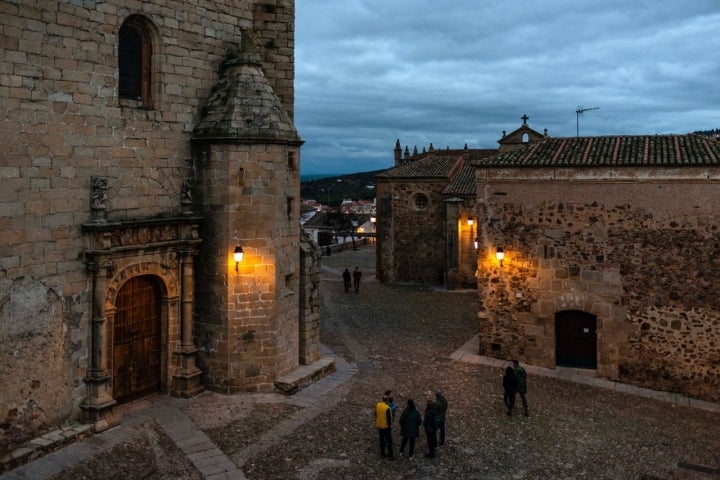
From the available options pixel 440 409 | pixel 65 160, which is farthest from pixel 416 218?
pixel 65 160

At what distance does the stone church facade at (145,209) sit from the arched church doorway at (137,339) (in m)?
0.03

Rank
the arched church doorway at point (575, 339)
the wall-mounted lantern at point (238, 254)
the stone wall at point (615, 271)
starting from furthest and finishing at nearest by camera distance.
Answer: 1. the arched church doorway at point (575, 339)
2. the stone wall at point (615, 271)
3. the wall-mounted lantern at point (238, 254)

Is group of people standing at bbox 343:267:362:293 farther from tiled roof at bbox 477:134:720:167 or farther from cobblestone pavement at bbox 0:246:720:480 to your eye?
tiled roof at bbox 477:134:720:167

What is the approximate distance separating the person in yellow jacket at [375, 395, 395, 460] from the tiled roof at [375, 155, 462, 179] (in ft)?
66.2

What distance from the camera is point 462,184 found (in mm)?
28688

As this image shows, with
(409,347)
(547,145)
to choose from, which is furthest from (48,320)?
(547,145)

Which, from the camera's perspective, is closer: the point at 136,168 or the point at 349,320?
the point at 136,168

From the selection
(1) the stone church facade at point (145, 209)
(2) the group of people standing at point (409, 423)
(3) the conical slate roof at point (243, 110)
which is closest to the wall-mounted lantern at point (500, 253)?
(1) the stone church facade at point (145, 209)

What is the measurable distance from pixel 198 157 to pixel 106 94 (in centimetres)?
232

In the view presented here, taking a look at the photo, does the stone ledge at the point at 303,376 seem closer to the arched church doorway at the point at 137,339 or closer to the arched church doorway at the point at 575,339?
the arched church doorway at the point at 137,339

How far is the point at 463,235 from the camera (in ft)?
91.6

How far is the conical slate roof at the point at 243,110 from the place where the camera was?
12.5 meters

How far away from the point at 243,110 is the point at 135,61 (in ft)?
7.36

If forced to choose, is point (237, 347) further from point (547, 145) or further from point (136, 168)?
point (547, 145)
